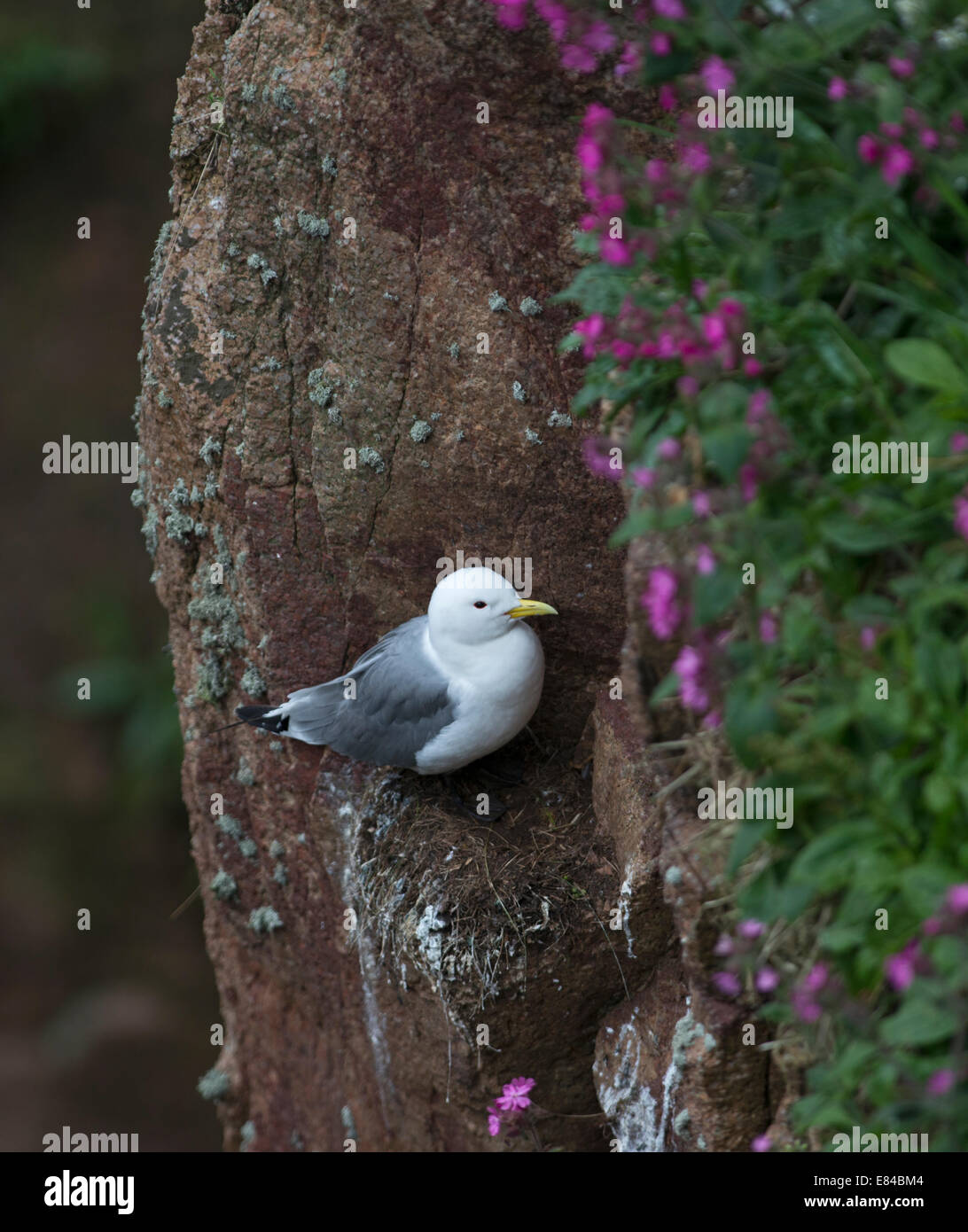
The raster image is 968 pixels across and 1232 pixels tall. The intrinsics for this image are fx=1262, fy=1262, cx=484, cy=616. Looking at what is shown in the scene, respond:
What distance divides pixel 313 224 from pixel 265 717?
1581 mm

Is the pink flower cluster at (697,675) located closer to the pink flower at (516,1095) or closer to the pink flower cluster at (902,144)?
the pink flower cluster at (902,144)

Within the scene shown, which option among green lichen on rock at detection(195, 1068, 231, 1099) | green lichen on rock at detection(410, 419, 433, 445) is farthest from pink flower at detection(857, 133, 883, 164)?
green lichen on rock at detection(195, 1068, 231, 1099)

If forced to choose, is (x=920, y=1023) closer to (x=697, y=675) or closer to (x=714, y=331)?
(x=697, y=675)

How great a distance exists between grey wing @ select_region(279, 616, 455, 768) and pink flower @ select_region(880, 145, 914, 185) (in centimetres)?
215

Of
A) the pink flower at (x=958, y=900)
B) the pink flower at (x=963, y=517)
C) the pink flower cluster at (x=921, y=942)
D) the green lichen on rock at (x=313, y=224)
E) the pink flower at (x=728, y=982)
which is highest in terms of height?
the green lichen on rock at (x=313, y=224)

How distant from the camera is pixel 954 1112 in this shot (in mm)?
1866

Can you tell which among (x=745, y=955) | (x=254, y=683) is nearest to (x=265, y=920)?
(x=254, y=683)

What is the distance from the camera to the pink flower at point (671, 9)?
213 centimetres

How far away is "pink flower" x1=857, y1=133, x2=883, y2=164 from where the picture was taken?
7.01 feet

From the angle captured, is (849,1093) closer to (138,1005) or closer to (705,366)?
(705,366)

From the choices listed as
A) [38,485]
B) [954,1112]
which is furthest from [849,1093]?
[38,485]

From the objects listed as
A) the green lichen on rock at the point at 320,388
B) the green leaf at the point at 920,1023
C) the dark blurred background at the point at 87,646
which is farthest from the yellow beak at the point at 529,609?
the dark blurred background at the point at 87,646

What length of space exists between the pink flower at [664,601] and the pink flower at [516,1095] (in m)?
2.07
